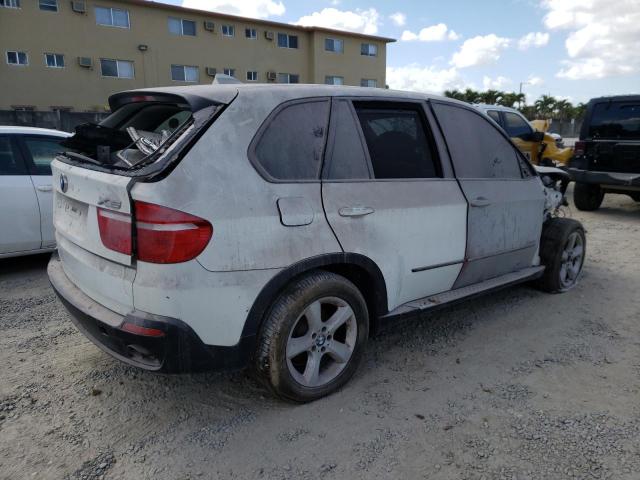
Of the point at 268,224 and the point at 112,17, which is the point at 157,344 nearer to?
A: the point at 268,224

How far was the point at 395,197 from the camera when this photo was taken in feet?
9.81

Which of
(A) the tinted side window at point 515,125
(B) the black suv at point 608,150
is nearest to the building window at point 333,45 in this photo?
(A) the tinted side window at point 515,125

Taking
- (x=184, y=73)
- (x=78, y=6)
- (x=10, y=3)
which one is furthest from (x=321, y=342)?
(x=184, y=73)

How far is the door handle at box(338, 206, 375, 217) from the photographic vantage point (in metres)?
2.72

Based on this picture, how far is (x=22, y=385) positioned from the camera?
9.78 feet

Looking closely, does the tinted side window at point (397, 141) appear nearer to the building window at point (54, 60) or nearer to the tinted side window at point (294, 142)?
the tinted side window at point (294, 142)

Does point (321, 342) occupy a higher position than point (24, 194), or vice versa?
point (24, 194)

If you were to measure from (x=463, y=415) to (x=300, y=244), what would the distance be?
1337 mm

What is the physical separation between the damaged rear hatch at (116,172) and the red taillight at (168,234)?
2.6 inches

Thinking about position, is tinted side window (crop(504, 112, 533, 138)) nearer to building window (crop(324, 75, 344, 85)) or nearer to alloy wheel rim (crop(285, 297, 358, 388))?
alloy wheel rim (crop(285, 297, 358, 388))

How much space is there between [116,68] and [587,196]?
2468 centimetres

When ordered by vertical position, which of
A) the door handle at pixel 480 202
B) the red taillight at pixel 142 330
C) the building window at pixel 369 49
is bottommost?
the red taillight at pixel 142 330

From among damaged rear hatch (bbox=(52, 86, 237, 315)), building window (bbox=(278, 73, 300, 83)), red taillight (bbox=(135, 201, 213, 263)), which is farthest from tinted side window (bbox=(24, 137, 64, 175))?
building window (bbox=(278, 73, 300, 83))

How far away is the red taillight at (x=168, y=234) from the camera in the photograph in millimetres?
2188
